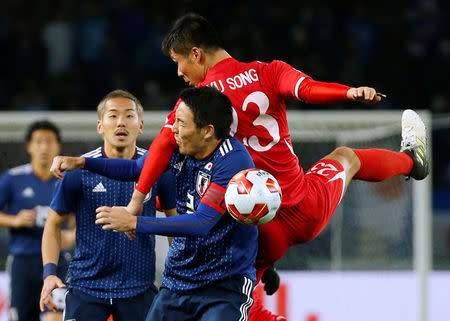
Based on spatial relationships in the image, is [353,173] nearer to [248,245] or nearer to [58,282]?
[248,245]

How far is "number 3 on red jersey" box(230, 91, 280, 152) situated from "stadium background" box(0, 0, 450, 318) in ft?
22.4

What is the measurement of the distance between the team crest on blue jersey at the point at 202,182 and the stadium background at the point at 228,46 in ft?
24.0

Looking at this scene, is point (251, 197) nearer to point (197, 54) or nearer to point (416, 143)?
point (197, 54)

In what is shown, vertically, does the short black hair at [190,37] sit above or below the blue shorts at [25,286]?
above

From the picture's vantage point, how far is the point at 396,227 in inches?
357

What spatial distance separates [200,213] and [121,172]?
0.82 metres

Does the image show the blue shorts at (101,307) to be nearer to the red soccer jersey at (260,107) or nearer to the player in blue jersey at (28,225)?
the red soccer jersey at (260,107)

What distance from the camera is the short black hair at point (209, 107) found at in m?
3.97

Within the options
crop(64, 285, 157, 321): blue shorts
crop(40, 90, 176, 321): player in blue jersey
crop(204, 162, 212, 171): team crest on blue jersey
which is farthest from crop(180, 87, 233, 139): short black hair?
crop(64, 285, 157, 321): blue shorts

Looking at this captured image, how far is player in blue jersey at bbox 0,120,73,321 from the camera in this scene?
263 inches

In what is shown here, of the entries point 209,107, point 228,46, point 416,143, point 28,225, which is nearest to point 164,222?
point 209,107

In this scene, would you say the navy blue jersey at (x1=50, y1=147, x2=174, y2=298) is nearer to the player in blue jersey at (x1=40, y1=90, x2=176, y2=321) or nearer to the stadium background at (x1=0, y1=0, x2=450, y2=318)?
the player in blue jersey at (x1=40, y1=90, x2=176, y2=321)

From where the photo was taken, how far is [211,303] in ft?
13.0

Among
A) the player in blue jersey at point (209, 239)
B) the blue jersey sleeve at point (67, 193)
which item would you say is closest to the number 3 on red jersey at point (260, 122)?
the player in blue jersey at point (209, 239)
